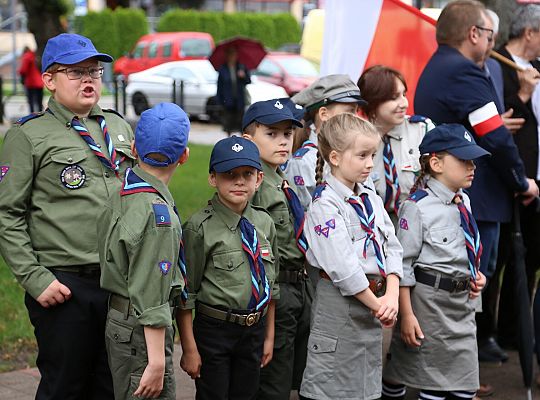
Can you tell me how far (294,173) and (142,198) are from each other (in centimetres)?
143

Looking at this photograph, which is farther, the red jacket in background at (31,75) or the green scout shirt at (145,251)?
the red jacket in background at (31,75)

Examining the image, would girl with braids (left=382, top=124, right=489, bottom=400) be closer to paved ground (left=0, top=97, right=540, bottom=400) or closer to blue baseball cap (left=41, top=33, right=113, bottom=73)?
paved ground (left=0, top=97, right=540, bottom=400)

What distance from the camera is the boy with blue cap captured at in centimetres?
417

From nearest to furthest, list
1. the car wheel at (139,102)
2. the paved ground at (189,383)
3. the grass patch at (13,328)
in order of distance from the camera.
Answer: the paved ground at (189,383)
the grass patch at (13,328)
the car wheel at (139,102)

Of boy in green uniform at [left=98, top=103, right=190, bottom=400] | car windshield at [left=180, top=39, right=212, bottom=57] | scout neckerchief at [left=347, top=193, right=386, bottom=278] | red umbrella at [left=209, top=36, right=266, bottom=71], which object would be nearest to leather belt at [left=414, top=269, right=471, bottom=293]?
scout neckerchief at [left=347, top=193, right=386, bottom=278]

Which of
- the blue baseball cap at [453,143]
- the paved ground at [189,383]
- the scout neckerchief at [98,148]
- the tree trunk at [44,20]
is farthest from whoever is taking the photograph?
the tree trunk at [44,20]

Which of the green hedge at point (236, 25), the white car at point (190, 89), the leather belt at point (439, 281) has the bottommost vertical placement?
the green hedge at point (236, 25)

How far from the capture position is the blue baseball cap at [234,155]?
4.27 m

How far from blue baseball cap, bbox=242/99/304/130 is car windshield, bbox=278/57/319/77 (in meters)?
19.3

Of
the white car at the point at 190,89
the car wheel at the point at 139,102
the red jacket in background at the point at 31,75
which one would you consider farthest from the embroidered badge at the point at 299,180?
the red jacket in background at the point at 31,75

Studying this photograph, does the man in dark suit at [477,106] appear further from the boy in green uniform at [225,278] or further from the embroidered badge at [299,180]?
the boy in green uniform at [225,278]

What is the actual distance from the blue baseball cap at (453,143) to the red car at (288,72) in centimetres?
1832

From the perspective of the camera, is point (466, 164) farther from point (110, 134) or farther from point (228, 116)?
point (228, 116)

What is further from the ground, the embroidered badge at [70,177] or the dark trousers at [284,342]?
the embroidered badge at [70,177]
